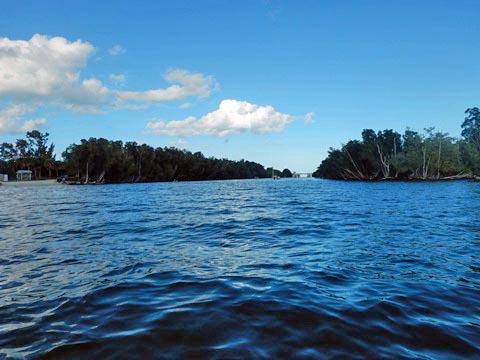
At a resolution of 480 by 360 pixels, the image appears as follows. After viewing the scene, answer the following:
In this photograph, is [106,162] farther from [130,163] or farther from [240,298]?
[240,298]

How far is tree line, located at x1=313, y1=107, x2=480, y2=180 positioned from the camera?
104m

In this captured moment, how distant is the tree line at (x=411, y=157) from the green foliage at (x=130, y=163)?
79.9m

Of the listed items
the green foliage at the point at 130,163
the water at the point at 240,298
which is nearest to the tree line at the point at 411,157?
the green foliage at the point at 130,163

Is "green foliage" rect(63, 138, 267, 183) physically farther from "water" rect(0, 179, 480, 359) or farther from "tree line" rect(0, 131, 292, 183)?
"water" rect(0, 179, 480, 359)

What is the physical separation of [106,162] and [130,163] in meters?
16.6

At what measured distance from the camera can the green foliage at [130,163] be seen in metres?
105

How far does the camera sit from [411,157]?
10744 cm

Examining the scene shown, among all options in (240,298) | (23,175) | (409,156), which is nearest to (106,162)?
(23,175)

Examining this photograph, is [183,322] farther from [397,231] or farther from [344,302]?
[397,231]

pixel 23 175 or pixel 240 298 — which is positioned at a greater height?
pixel 23 175

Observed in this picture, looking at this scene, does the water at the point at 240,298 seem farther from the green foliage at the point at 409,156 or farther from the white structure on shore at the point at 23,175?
the white structure on shore at the point at 23,175

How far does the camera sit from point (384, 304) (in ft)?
18.3

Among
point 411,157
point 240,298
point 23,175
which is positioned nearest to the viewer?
point 240,298

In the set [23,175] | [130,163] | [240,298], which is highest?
[130,163]
